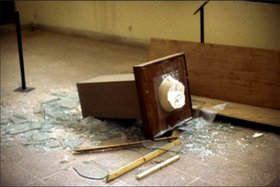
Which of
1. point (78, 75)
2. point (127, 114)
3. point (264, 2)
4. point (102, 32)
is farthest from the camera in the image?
point (102, 32)

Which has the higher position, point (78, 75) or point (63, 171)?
point (78, 75)

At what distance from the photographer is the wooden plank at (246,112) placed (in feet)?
→ 11.0

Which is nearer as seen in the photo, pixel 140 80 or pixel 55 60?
pixel 140 80

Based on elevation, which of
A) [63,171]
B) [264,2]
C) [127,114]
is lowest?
[63,171]

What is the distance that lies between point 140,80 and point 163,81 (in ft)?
0.71

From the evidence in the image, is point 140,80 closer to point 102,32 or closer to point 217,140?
point 217,140

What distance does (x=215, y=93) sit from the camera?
151 inches

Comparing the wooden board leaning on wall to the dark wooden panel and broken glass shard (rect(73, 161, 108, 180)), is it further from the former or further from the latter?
broken glass shard (rect(73, 161, 108, 180))

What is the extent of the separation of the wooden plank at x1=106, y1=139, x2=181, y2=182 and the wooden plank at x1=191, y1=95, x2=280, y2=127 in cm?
61

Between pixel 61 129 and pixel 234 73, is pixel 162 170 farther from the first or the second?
pixel 234 73

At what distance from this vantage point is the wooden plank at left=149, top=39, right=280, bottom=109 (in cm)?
354

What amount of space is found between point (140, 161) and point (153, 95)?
0.52 metres

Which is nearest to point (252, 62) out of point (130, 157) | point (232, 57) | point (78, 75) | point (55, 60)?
point (232, 57)

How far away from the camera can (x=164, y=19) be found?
5984 mm
